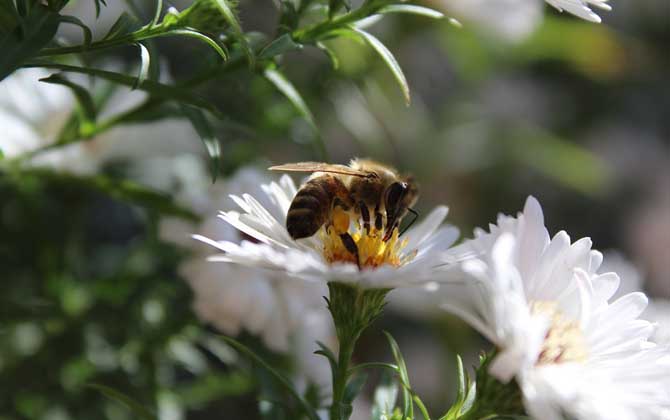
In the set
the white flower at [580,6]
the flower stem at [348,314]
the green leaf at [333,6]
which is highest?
the white flower at [580,6]

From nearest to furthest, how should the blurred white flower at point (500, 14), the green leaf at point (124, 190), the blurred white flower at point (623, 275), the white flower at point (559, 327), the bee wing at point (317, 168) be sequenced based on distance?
the white flower at point (559, 327), the bee wing at point (317, 168), the green leaf at point (124, 190), the blurred white flower at point (623, 275), the blurred white flower at point (500, 14)

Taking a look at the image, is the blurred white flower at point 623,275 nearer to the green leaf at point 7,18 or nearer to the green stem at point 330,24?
the green stem at point 330,24

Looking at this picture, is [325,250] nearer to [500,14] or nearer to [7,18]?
[7,18]

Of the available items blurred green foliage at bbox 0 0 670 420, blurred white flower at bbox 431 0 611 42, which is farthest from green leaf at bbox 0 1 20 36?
blurred white flower at bbox 431 0 611 42

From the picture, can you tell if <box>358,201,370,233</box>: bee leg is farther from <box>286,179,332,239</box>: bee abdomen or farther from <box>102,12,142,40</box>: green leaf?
<box>102,12,142,40</box>: green leaf

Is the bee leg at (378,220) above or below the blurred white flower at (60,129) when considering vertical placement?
above

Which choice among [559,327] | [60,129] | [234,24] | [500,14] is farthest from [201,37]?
[500,14]

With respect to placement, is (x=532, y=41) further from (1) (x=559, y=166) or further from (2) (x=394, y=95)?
(2) (x=394, y=95)

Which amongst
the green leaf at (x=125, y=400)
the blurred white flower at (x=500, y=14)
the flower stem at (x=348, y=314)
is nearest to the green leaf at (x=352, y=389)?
the flower stem at (x=348, y=314)
